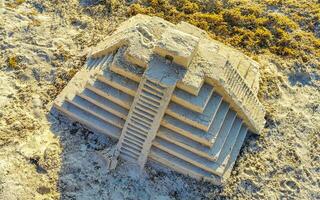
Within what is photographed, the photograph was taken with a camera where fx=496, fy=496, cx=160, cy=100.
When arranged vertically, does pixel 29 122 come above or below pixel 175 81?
below

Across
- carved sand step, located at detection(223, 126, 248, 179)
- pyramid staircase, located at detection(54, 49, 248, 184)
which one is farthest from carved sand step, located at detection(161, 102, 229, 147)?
carved sand step, located at detection(223, 126, 248, 179)

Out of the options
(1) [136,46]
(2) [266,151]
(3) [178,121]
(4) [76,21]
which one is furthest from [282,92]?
(4) [76,21]

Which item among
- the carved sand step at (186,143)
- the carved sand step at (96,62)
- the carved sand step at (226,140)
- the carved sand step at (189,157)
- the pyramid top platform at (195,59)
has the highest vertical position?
the pyramid top platform at (195,59)

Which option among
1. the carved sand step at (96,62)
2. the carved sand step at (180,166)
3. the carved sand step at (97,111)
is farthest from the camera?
the carved sand step at (96,62)

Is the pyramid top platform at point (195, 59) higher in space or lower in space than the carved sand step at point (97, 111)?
higher

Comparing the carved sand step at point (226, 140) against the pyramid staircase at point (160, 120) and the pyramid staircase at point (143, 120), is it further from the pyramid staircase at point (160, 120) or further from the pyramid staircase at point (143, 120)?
the pyramid staircase at point (143, 120)

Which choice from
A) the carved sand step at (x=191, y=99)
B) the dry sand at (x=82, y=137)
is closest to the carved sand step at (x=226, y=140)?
the dry sand at (x=82, y=137)

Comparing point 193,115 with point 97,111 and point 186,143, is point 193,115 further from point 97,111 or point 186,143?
point 97,111

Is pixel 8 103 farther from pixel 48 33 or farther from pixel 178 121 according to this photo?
pixel 178 121
